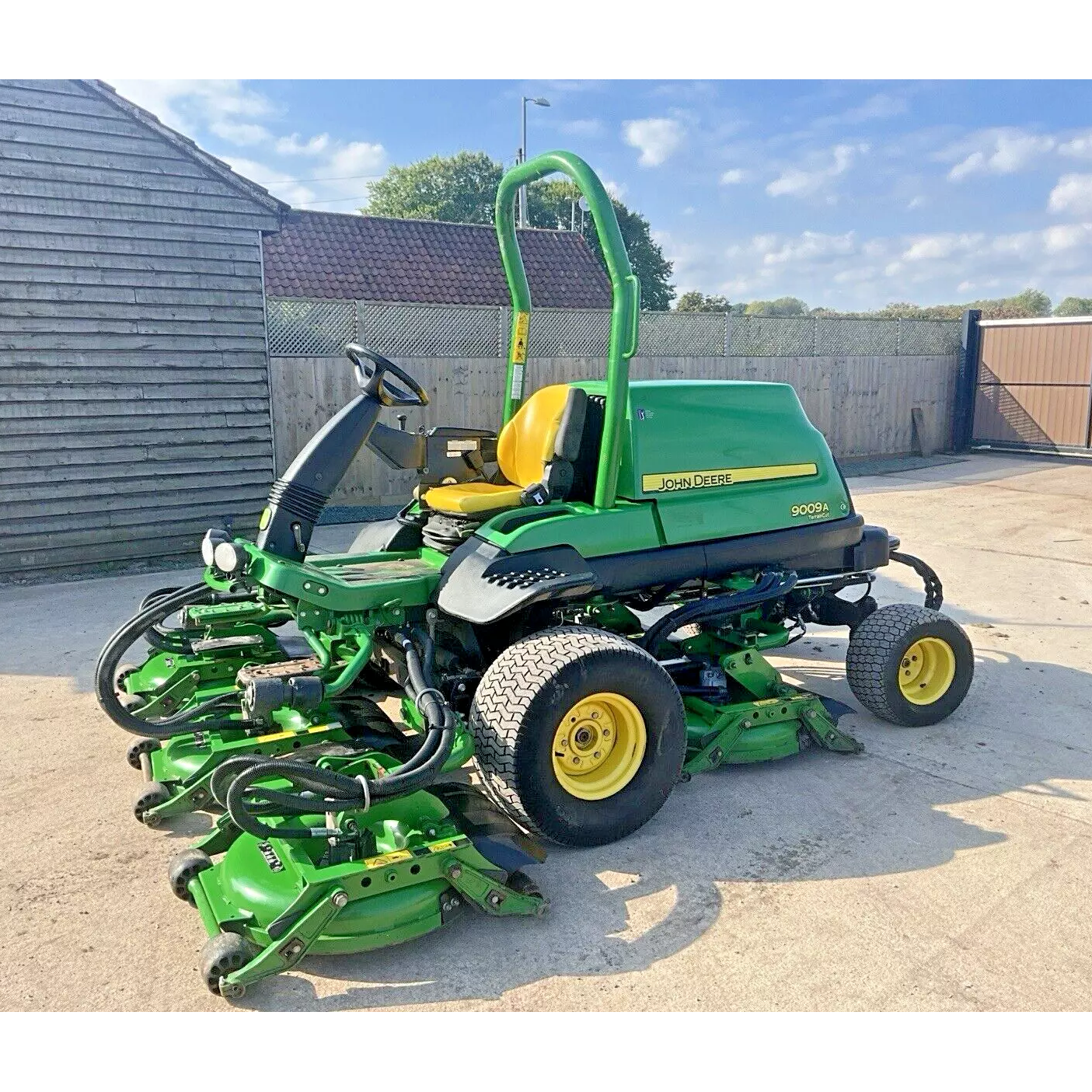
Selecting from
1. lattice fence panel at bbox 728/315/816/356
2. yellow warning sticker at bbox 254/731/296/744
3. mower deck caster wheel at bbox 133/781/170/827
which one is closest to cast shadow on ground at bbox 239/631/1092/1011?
yellow warning sticker at bbox 254/731/296/744

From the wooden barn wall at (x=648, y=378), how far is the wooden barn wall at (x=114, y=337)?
119 cm

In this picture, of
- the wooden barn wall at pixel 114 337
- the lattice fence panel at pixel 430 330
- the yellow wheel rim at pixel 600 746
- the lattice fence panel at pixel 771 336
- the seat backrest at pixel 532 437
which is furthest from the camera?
the lattice fence panel at pixel 771 336

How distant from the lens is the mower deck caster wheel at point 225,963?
2721 millimetres

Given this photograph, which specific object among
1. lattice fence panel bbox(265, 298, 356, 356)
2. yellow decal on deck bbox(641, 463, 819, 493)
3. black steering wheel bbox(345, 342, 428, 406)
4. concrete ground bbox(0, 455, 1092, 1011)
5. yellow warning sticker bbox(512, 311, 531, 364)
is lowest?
concrete ground bbox(0, 455, 1092, 1011)

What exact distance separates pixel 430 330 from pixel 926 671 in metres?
8.11

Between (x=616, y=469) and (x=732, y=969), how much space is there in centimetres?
205

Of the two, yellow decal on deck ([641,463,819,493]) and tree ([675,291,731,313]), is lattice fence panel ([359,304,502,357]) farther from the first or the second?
tree ([675,291,731,313])

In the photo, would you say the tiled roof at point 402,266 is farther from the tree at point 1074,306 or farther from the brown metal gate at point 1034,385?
the tree at point 1074,306

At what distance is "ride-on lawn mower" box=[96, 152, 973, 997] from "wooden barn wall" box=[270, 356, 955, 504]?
231 inches

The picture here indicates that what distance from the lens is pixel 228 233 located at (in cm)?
898

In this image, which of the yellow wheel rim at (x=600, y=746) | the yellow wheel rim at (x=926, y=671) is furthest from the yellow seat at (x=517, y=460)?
→ the yellow wheel rim at (x=926, y=671)

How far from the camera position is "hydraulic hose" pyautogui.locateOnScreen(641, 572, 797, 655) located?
14.1 feet

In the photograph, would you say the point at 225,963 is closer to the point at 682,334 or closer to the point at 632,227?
the point at 682,334

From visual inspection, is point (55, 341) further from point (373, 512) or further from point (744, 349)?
point (744, 349)
